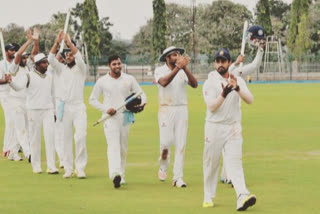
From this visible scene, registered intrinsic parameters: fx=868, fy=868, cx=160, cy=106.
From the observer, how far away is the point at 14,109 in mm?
17844

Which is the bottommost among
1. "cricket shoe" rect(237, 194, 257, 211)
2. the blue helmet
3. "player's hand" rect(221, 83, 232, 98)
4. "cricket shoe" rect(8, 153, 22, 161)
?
"cricket shoe" rect(8, 153, 22, 161)

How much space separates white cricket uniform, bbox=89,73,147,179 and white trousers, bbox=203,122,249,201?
254 centimetres

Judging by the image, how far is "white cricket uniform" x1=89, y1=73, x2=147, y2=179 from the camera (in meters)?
13.6

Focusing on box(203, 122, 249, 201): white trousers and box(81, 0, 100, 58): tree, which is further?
box(81, 0, 100, 58): tree

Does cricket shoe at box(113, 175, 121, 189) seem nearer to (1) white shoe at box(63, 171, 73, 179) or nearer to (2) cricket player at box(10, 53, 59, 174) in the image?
(1) white shoe at box(63, 171, 73, 179)

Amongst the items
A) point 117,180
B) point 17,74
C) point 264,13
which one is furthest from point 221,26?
point 117,180

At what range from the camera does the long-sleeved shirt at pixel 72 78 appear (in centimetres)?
1441

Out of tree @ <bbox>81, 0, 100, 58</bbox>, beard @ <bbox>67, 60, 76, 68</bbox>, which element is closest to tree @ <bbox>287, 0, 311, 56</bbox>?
tree @ <bbox>81, 0, 100, 58</bbox>

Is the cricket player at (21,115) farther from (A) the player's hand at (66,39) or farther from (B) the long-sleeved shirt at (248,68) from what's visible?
(B) the long-sleeved shirt at (248,68)

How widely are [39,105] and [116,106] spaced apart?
2.34 meters

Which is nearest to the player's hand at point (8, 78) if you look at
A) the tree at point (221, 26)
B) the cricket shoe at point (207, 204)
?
the cricket shoe at point (207, 204)

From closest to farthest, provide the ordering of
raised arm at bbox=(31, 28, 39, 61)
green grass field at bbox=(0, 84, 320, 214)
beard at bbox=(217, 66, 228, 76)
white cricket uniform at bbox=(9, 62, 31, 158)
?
beard at bbox=(217, 66, 228, 76)
green grass field at bbox=(0, 84, 320, 214)
raised arm at bbox=(31, 28, 39, 61)
white cricket uniform at bbox=(9, 62, 31, 158)

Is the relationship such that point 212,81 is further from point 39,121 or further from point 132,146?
point 132,146

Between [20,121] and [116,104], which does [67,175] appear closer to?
[116,104]
